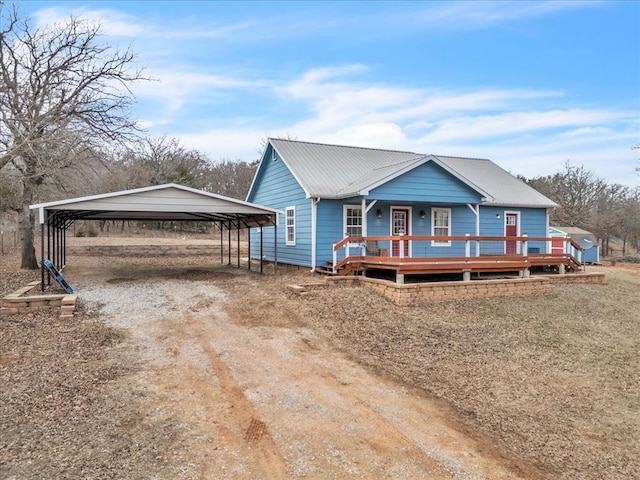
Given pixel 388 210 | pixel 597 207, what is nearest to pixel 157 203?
pixel 388 210

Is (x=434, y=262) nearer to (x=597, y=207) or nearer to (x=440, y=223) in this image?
(x=440, y=223)

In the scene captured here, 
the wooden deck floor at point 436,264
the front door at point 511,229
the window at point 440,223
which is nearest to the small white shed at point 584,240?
the front door at point 511,229

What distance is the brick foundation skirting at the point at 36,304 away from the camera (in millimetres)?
8492

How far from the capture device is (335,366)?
6.50m

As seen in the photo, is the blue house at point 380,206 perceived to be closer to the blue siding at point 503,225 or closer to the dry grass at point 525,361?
the blue siding at point 503,225

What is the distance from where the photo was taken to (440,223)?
16.2 m

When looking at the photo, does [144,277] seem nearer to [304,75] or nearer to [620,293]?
[304,75]

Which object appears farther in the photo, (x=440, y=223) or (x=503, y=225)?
(x=503, y=225)

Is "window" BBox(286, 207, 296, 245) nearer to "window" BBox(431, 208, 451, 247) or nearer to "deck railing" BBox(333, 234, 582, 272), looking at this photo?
"deck railing" BBox(333, 234, 582, 272)

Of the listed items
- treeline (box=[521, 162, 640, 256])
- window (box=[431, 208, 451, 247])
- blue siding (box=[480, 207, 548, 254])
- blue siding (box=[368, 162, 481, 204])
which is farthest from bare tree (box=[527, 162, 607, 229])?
blue siding (box=[368, 162, 481, 204])

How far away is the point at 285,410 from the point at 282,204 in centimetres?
1229

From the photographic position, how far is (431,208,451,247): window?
16.0 m

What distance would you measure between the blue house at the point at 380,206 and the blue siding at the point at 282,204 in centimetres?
3

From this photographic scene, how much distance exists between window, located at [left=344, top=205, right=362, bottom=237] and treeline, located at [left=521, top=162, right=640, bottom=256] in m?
24.4
